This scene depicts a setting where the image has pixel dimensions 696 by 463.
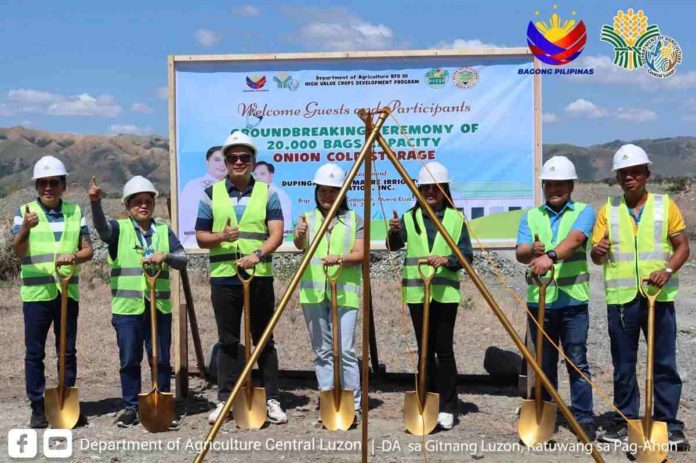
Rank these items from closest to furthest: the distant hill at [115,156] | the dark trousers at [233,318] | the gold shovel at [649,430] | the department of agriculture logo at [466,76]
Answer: the gold shovel at [649,430], the dark trousers at [233,318], the department of agriculture logo at [466,76], the distant hill at [115,156]

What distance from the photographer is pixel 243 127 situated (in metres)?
8.03

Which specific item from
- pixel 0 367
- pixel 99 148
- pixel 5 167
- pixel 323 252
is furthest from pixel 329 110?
pixel 99 148

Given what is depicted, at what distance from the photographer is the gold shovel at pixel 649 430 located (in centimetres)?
566

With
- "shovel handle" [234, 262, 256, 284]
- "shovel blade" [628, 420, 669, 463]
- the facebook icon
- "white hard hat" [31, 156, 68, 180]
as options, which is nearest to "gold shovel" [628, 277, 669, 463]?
"shovel blade" [628, 420, 669, 463]

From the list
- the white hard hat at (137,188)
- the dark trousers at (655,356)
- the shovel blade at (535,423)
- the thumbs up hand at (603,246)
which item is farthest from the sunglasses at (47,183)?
the dark trousers at (655,356)

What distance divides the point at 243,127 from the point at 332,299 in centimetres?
228

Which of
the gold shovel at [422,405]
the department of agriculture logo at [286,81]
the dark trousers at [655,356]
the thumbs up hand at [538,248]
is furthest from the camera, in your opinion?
the department of agriculture logo at [286,81]

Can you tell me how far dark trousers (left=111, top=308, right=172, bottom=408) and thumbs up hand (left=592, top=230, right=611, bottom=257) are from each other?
3.27 metres

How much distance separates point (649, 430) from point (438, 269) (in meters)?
1.86

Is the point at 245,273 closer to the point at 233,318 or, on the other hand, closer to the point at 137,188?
the point at 233,318

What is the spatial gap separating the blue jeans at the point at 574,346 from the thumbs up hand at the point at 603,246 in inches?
17.4

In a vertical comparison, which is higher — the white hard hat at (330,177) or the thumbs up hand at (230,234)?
the white hard hat at (330,177)

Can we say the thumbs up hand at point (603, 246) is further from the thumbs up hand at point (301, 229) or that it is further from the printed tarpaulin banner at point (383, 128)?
the thumbs up hand at point (301, 229)

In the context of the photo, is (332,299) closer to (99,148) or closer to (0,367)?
(0,367)
